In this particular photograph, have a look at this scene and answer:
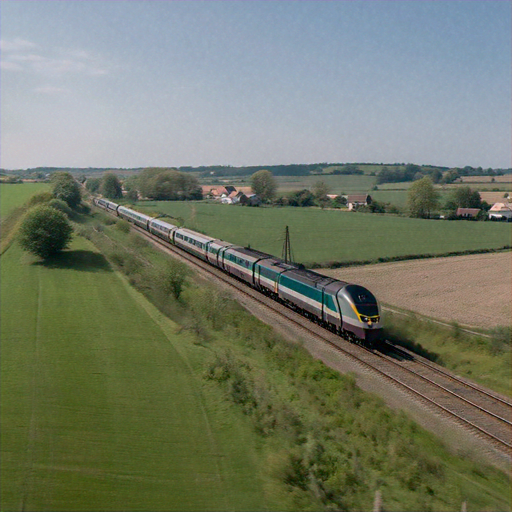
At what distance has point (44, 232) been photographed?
35625mm

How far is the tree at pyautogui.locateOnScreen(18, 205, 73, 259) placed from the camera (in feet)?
117

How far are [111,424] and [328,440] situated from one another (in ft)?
20.8

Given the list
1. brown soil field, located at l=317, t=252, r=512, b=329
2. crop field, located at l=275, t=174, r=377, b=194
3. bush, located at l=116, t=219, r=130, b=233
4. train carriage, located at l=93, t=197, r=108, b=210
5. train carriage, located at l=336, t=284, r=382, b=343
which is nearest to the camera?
train carriage, located at l=336, t=284, r=382, b=343

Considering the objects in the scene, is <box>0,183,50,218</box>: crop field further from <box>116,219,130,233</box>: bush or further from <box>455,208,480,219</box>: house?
<box>455,208,480,219</box>: house

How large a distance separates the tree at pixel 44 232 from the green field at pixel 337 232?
76.6 feet

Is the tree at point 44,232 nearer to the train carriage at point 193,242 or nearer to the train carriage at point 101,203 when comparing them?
the train carriage at point 193,242

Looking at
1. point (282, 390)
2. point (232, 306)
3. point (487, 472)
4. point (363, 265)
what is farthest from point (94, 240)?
point (487, 472)

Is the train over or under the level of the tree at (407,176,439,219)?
under

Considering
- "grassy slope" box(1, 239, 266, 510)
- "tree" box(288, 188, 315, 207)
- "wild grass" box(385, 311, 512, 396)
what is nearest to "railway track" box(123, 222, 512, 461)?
"wild grass" box(385, 311, 512, 396)

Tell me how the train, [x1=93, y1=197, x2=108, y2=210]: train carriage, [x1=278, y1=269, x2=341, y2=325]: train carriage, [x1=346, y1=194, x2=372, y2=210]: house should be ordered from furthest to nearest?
[x1=346, y1=194, x2=372, y2=210]: house, [x1=93, y1=197, x2=108, y2=210]: train carriage, [x1=278, y1=269, x2=341, y2=325]: train carriage, the train

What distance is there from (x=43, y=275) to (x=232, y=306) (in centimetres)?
1347

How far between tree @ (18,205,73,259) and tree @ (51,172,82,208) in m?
33.2

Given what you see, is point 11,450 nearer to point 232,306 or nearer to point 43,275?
point 232,306

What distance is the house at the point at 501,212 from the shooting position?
3674 inches
